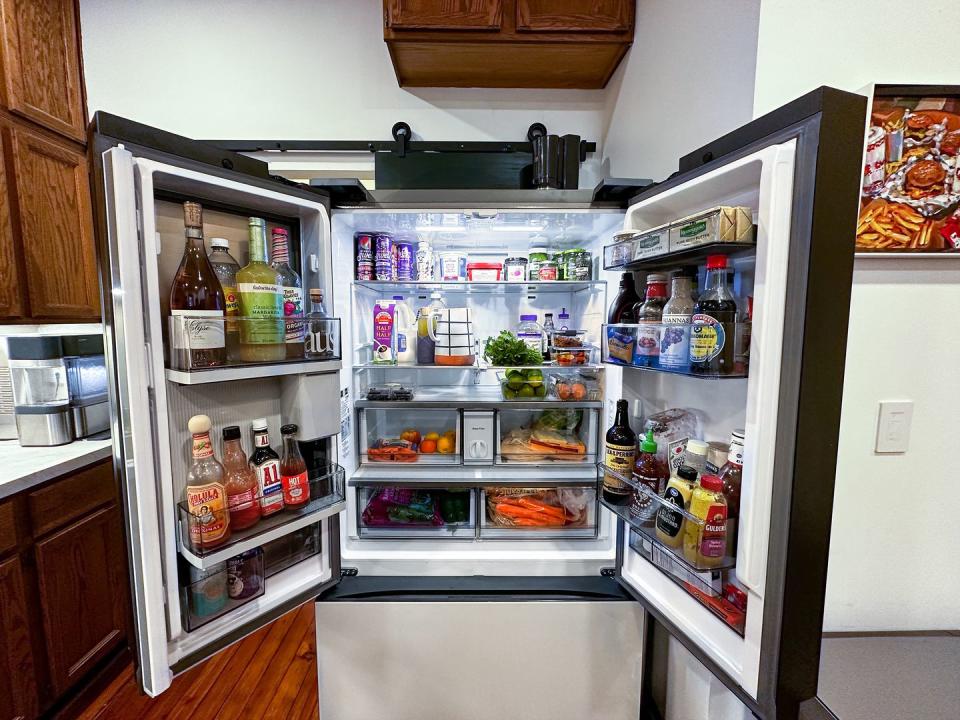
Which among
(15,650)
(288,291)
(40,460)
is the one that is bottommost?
(15,650)

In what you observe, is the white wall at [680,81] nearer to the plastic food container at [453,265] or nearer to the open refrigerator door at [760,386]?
the open refrigerator door at [760,386]

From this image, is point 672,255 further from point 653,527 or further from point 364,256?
point 364,256

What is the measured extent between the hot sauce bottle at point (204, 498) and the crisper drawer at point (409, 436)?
586mm

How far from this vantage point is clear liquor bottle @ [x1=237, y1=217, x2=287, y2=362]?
2.76ft

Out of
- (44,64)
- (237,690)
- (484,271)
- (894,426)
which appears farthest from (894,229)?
(44,64)

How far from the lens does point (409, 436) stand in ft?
4.95

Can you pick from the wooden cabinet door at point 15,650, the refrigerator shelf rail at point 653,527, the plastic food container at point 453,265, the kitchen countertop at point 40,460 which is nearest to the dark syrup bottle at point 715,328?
the refrigerator shelf rail at point 653,527

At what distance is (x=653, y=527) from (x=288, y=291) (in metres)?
1.03

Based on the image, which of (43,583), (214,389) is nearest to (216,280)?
(214,389)

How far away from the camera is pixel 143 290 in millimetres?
719

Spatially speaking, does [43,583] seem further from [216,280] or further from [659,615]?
[659,615]

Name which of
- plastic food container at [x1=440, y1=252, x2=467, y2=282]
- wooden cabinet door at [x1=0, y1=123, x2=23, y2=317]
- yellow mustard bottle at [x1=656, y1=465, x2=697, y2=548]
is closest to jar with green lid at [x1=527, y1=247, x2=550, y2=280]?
plastic food container at [x1=440, y1=252, x2=467, y2=282]

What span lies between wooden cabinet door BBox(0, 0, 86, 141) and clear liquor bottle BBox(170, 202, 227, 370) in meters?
1.48

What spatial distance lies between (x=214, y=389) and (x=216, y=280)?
0.26m
